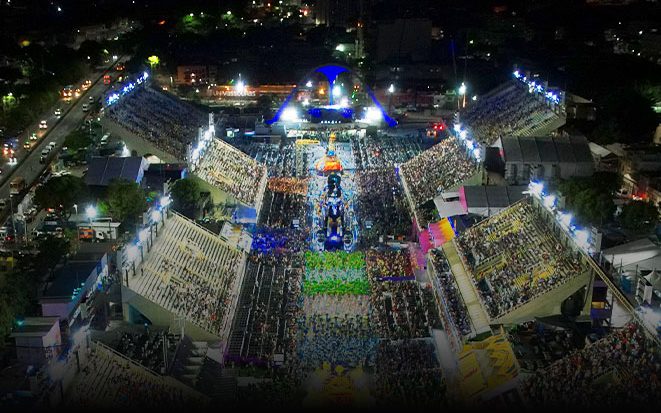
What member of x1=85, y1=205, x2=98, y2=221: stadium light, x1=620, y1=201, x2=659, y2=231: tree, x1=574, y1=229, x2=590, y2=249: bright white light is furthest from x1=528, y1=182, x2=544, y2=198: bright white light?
x1=85, y1=205, x2=98, y2=221: stadium light

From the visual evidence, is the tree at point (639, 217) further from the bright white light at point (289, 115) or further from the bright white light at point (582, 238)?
the bright white light at point (289, 115)

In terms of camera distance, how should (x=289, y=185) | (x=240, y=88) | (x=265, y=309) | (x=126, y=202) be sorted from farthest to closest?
(x=240, y=88), (x=289, y=185), (x=126, y=202), (x=265, y=309)

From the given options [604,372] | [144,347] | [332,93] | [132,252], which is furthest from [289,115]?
[604,372]

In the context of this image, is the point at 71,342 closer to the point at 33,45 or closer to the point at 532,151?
the point at 532,151

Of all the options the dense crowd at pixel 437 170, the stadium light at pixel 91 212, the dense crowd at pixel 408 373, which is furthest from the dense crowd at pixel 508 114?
the dense crowd at pixel 408 373

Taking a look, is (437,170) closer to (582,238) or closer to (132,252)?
(582,238)
